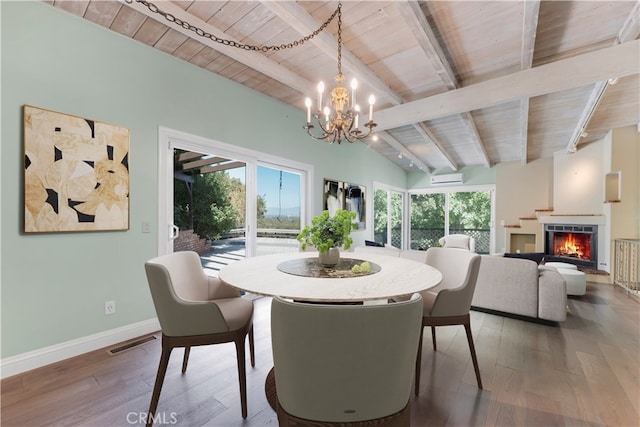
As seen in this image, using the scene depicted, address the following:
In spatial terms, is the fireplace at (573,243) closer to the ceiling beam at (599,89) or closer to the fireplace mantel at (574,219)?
the fireplace mantel at (574,219)

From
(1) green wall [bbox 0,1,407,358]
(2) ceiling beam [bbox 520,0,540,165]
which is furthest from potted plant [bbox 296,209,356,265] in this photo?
(2) ceiling beam [bbox 520,0,540,165]

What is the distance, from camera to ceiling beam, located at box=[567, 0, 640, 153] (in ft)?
7.20

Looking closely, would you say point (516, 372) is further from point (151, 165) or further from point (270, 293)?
point (151, 165)

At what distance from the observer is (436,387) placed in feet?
5.59

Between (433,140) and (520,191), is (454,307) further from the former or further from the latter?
(520,191)

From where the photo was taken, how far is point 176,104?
8.48 feet

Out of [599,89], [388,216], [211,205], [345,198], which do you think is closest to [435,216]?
[388,216]

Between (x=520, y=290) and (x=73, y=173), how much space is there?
4.15 meters

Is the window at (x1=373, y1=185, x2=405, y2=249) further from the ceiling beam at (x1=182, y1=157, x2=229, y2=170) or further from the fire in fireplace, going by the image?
the ceiling beam at (x1=182, y1=157, x2=229, y2=170)

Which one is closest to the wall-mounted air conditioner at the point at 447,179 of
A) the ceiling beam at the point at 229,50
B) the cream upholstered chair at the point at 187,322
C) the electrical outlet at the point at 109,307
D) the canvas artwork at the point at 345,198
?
the canvas artwork at the point at 345,198

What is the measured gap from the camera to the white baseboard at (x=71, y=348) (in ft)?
5.79

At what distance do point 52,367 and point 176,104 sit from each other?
7.61ft

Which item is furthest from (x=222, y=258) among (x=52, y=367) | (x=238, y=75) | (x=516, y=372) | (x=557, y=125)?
(x=557, y=125)

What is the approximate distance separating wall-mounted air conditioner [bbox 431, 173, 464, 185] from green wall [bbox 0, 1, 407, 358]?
6133mm
